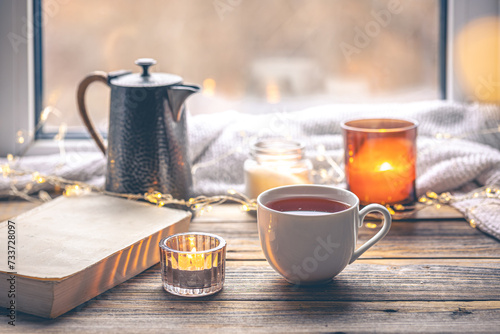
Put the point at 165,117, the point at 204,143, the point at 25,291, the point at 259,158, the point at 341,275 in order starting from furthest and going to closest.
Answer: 1. the point at 204,143
2. the point at 259,158
3. the point at 165,117
4. the point at 341,275
5. the point at 25,291

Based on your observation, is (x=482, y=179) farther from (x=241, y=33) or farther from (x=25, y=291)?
(x=25, y=291)

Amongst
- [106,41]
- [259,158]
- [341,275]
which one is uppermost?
[106,41]

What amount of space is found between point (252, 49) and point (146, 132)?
1.73 ft

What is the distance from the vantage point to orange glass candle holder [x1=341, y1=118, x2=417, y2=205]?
0.90 m

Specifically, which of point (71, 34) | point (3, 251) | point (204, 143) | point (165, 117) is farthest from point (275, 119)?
point (3, 251)

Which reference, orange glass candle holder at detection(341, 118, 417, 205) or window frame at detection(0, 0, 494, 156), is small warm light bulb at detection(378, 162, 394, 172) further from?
window frame at detection(0, 0, 494, 156)

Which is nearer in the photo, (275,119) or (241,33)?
(275,119)

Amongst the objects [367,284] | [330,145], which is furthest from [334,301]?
[330,145]

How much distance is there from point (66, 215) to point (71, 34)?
62 cm

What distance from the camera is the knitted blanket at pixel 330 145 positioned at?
1.01m

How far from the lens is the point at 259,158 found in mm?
958

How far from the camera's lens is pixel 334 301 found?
25.5 inches

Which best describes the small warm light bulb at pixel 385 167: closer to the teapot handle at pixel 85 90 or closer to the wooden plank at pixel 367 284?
the wooden plank at pixel 367 284

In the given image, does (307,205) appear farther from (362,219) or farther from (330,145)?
(330,145)
